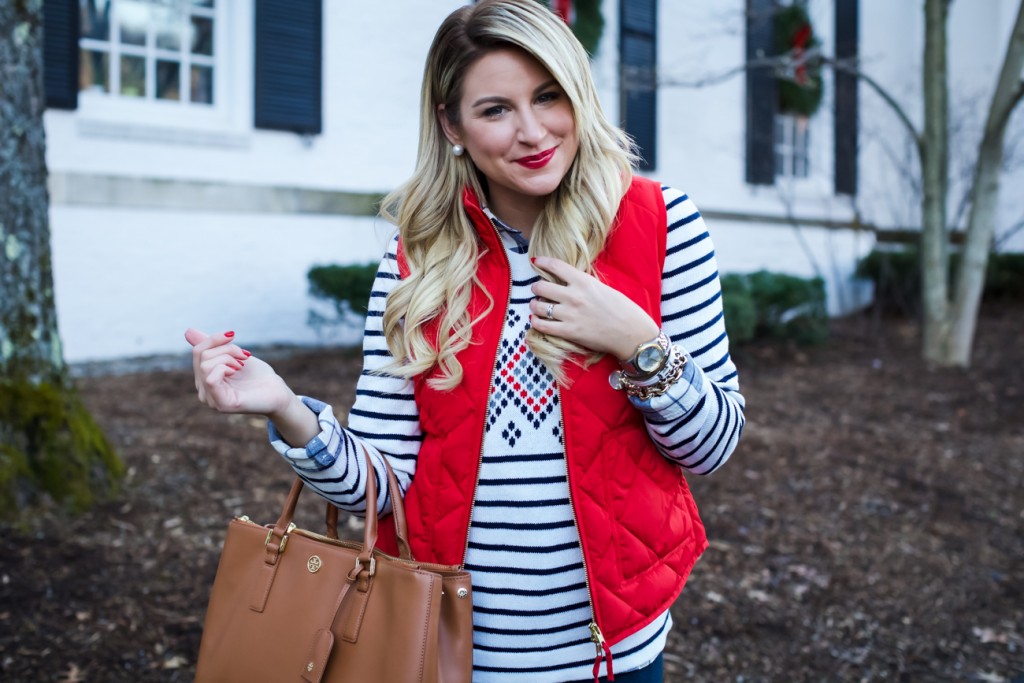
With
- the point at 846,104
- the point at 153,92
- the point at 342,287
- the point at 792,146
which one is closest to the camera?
the point at 342,287

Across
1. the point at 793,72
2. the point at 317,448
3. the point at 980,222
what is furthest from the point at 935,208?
the point at 317,448

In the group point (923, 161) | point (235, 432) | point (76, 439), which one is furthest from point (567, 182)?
point (923, 161)

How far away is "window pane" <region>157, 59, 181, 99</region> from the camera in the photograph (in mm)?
7898

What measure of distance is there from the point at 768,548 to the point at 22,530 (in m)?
3.15

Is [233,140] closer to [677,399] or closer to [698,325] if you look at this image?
[698,325]

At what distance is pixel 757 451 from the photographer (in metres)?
5.54

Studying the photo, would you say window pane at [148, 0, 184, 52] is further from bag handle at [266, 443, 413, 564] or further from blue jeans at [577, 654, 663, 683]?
blue jeans at [577, 654, 663, 683]

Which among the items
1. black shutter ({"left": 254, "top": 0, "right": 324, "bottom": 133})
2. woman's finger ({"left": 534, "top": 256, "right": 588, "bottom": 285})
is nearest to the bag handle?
woman's finger ({"left": 534, "top": 256, "right": 588, "bottom": 285})

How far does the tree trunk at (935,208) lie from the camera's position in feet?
27.0

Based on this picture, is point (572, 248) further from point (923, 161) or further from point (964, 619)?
point (923, 161)

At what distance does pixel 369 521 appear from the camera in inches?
60.8

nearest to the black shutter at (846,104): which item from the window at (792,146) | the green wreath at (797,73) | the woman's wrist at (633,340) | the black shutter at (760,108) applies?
the green wreath at (797,73)

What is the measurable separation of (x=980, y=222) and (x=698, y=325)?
768cm

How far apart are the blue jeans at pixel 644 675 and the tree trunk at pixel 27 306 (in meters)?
2.83
